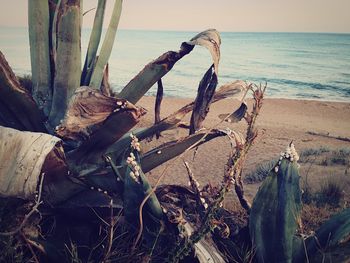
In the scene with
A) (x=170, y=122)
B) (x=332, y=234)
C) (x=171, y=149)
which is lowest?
(x=332, y=234)

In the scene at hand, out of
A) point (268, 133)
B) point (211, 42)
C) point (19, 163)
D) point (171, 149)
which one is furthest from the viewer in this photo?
point (268, 133)

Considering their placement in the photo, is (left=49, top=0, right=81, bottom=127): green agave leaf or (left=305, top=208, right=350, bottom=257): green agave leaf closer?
(left=305, top=208, right=350, bottom=257): green agave leaf

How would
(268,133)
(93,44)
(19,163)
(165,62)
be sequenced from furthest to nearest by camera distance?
(268,133) < (93,44) < (165,62) < (19,163)

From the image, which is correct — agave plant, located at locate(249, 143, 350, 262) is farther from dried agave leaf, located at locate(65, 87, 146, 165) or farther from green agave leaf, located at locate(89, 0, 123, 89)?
green agave leaf, located at locate(89, 0, 123, 89)

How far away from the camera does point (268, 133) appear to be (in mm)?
10523

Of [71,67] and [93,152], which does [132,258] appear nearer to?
[93,152]

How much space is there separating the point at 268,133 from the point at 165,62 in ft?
28.2

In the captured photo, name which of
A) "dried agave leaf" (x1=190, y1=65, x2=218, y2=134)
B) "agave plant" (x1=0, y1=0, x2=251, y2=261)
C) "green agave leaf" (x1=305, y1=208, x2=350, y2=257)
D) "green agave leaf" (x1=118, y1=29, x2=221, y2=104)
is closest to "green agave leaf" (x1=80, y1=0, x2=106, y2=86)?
"agave plant" (x1=0, y1=0, x2=251, y2=261)

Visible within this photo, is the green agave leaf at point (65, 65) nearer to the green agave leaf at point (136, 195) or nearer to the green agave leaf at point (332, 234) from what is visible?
the green agave leaf at point (136, 195)

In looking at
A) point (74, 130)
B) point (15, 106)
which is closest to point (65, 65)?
point (15, 106)

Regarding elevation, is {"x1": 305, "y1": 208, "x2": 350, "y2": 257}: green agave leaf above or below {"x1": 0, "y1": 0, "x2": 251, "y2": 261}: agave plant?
below

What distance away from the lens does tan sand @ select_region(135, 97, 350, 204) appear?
6504mm

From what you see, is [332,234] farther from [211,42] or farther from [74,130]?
[74,130]

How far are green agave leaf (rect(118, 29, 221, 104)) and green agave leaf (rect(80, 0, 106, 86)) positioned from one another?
0.50 meters
